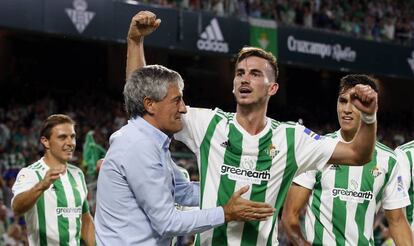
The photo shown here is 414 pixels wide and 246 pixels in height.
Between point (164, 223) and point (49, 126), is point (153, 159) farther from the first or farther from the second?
point (49, 126)

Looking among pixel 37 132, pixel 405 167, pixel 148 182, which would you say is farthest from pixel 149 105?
pixel 37 132

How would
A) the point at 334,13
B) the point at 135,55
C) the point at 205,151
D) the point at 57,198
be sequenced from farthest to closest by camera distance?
the point at 334,13
the point at 57,198
the point at 135,55
the point at 205,151

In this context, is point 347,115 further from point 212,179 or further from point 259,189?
point 212,179

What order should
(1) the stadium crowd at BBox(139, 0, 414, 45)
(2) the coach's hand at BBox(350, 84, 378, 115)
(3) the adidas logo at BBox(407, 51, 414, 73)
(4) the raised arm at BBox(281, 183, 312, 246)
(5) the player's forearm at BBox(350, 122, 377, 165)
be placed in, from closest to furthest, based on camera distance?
(2) the coach's hand at BBox(350, 84, 378, 115) < (5) the player's forearm at BBox(350, 122, 377, 165) < (4) the raised arm at BBox(281, 183, 312, 246) < (1) the stadium crowd at BBox(139, 0, 414, 45) < (3) the adidas logo at BBox(407, 51, 414, 73)

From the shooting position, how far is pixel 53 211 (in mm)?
6859

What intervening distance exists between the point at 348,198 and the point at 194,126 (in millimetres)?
1484

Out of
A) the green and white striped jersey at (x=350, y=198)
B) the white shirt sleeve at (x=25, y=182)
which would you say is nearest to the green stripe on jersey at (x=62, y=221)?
the white shirt sleeve at (x=25, y=182)

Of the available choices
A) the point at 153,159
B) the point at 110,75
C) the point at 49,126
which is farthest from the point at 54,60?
the point at 153,159

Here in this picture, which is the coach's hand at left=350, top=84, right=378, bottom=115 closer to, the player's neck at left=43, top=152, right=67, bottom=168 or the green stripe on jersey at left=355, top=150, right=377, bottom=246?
the green stripe on jersey at left=355, top=150, right=377, bottom=246

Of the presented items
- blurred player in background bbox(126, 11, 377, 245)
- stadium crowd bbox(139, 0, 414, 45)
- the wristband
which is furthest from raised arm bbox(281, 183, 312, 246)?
stadium crowd bbox(139, 0, 414, 45)

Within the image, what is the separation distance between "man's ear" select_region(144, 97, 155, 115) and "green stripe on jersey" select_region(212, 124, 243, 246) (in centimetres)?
89

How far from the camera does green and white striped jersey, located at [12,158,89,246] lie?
6.78 metres

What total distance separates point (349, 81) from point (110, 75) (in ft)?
A: 61.2

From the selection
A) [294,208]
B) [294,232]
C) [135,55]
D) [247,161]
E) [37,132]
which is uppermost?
[135,55]
